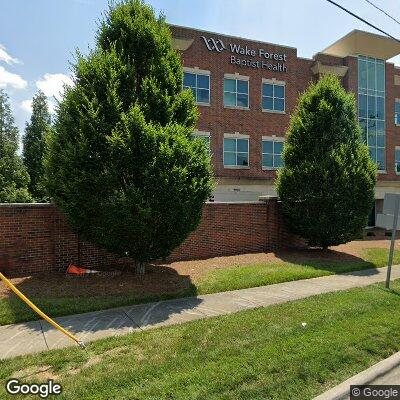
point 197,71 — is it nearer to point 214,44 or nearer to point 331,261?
point 214,44

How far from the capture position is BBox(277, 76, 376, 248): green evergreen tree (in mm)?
13938

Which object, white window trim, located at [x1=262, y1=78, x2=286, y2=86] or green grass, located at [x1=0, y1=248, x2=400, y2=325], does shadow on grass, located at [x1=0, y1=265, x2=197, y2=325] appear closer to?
green grass, located at [x1=0, y1=248, x2=400, y2=325]

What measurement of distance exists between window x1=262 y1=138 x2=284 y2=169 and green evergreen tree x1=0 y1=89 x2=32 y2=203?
1874 centimetres

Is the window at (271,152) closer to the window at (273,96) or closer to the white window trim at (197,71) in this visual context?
the window at (273,96)

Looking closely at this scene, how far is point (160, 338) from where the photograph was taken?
5.84 meters

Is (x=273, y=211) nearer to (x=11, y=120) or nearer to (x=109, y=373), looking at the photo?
(x=109, y=373)

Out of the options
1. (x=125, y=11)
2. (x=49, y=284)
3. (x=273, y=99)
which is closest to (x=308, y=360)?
(x=49, y=284)

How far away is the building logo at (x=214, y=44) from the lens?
75.8 ft

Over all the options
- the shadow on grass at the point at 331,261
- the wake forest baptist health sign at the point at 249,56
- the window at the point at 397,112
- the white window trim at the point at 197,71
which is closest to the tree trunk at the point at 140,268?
the shadow on grass at the point at 331,261

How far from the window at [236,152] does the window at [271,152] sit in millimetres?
1354

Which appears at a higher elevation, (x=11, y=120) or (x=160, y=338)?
(x=11, y=120)

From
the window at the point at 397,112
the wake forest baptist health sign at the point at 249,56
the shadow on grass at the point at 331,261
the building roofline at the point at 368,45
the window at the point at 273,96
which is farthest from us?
the window at the point at 397,112

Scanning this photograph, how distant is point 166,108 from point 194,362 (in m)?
6.50

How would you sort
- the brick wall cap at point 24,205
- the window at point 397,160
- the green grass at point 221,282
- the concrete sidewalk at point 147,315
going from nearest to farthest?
the concrete sidewalk at point 147,315
the green grass at point 221,282
the brick wall cap at point 24,205
the window at point 397,160
